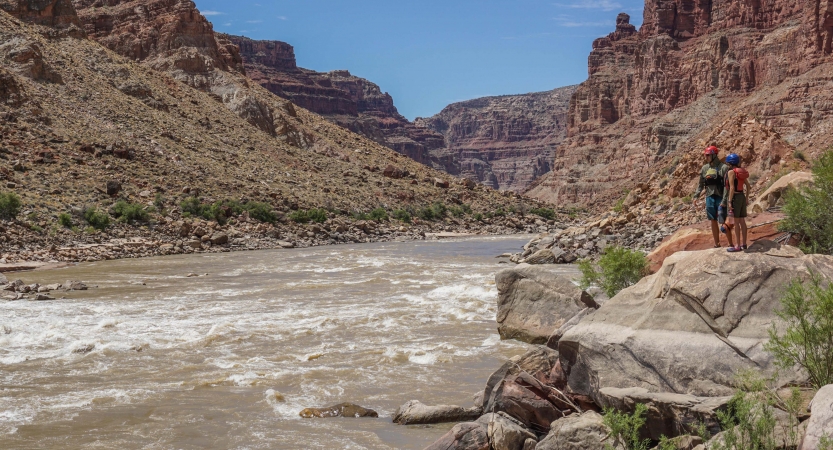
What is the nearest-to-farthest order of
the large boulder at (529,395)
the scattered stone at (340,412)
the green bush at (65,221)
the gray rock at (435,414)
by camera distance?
the large boulder at (529,395) < the gray rock at (435,414) < the scattered stone at (340,412) < the green bush at (65,221)

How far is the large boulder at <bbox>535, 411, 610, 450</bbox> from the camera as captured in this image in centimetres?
654

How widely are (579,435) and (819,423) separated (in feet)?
7.03

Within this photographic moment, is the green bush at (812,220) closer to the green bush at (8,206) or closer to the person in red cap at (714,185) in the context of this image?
the person in red cap at (714,185)

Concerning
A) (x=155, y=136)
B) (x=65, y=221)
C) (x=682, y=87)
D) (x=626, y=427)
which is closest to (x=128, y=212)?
(x=65, y=221)

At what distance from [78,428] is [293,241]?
30.3 metres

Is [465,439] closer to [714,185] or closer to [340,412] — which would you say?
[340,412]

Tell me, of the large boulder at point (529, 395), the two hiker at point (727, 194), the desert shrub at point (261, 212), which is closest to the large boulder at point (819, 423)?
the large boulder at point (529, 395)

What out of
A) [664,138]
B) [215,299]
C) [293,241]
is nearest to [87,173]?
[293,241]

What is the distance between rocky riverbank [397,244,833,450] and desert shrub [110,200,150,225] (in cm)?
2984

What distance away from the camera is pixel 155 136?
1950 inches

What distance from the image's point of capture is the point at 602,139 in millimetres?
160125

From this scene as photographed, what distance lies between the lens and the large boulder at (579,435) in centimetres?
654

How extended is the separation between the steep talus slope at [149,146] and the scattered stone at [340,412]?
27612mm

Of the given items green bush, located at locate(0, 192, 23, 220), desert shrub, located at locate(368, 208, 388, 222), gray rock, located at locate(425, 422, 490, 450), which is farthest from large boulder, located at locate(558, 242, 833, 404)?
desert shrub, located at locate(368, 208, 388, 222)
